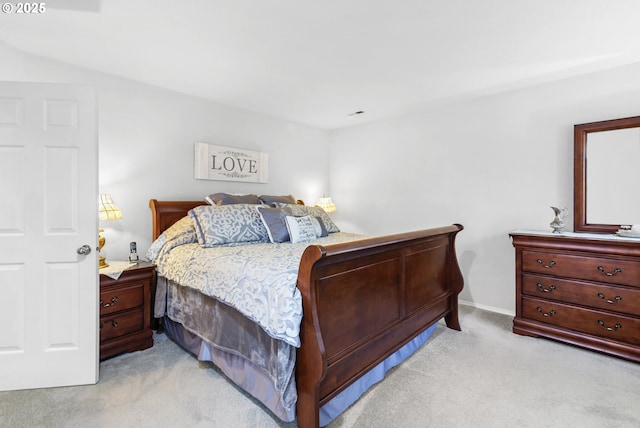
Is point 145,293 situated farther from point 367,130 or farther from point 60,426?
point 367,130

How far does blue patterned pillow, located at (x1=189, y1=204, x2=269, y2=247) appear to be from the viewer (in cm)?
263

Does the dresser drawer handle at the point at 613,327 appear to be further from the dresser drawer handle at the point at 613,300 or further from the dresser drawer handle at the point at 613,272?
the dresser drawer handle at the point at 613,272

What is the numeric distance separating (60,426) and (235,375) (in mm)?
914

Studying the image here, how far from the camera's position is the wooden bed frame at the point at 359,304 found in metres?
1.49

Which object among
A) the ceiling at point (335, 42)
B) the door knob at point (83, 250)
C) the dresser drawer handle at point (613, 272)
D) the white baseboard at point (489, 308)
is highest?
the ceiling at point (335, 42)

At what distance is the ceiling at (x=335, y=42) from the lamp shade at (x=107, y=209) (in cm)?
118

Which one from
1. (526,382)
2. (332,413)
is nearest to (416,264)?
(526,382)

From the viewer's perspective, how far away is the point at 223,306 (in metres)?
2.00

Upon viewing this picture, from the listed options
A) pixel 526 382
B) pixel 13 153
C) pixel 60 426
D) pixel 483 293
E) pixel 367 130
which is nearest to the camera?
pixel 60 426

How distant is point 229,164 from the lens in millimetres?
3693

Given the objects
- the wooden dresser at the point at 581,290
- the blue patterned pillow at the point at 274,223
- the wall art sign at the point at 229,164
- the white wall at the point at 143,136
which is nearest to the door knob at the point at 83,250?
the white wall at the point at 143,136

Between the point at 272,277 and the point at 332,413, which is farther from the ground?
the point at 272,277

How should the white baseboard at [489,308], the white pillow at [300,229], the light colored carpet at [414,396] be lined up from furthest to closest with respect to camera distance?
the white baseboard at [489,308]
the white pillow at [300,229]
the light colored carpet at [414,396]

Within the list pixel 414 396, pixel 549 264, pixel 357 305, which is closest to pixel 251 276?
pixel 357 305
